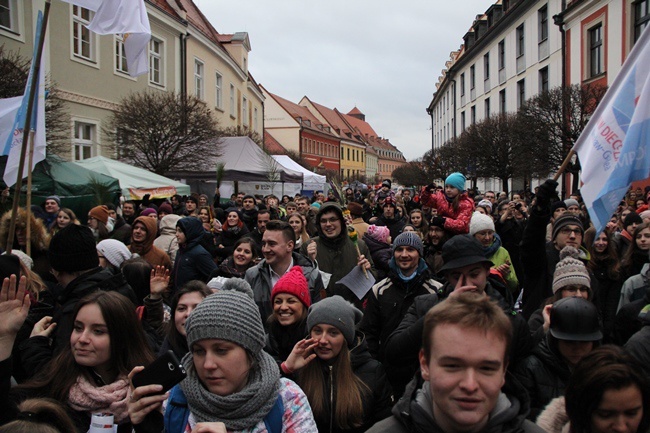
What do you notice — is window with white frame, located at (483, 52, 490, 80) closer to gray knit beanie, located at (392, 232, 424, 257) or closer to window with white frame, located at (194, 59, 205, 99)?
window with white frame, located at (194, 59, 205, 99)

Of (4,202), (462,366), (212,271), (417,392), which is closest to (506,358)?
(462,366)

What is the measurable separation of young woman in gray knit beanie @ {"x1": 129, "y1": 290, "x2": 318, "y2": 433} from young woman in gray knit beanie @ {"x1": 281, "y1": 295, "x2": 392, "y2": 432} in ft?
1.95

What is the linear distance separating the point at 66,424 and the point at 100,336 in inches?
29.9

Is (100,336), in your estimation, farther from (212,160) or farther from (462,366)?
(212,160)

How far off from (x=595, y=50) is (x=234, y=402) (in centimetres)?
2532

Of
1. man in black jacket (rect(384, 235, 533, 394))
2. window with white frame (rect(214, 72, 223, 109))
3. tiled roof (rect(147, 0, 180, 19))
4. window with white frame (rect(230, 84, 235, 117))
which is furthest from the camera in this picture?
window with white frame (rect(230, 84, 235, 117))

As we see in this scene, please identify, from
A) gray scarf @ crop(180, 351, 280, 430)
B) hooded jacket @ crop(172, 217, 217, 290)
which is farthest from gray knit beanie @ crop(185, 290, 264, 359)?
hooded jacket @ crop(172, 217, 217, 290)

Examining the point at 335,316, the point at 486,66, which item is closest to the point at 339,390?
the point at 335,316

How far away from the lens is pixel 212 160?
18500 mm

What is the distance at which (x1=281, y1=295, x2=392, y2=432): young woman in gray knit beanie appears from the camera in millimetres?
2865

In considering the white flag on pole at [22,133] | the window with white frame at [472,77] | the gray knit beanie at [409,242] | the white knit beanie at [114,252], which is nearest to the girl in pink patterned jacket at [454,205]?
the gray knit beanie at [409,242]

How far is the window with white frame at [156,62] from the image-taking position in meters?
22.4

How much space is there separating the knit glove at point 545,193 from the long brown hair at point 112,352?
2792 mm

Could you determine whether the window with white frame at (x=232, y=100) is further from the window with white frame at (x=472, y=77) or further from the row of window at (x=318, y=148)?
the row of window at (x=318, y=148)
